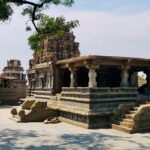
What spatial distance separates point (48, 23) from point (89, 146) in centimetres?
757

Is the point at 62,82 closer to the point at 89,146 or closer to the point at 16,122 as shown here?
the point at 16,122

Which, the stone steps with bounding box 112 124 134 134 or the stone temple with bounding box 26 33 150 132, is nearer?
the stone steps with bounding box 112 124 134 134

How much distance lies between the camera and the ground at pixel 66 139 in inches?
490

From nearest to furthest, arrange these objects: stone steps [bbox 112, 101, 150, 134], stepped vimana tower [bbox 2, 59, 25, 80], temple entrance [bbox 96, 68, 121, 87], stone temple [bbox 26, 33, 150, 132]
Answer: stone steps [bbox 112, 101, 150, 134], stone temple [bbox 26, 33, 150, 132], temple entrance [bbox 96, 68, 121, 87], stepped vimana tower [bbox 2, 59, 25, 80]

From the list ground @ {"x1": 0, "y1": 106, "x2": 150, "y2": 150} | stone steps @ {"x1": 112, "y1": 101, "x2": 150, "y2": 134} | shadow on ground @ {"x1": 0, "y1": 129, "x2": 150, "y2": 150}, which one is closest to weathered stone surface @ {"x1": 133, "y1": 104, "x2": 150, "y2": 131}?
stone steps @ {"x1": 112, "y1": 101, "x2": 150, "y2": 134}

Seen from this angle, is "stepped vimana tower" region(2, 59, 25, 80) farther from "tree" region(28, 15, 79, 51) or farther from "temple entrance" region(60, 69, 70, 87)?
"tree" region(28, 15, 79, 51)

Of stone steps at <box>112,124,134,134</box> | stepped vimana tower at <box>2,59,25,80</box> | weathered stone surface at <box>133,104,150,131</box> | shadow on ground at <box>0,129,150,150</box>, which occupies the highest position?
stepped vimana tower at <box>2,59,25,80</box>

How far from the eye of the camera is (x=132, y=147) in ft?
40.4

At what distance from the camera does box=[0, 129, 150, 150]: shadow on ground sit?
40.8 feet

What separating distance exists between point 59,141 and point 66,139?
0.51 meters

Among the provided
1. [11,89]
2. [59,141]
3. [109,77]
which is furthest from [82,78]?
[11,89]

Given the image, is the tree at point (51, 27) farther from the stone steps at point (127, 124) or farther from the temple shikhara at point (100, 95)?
the stone steps at point (127, 124)

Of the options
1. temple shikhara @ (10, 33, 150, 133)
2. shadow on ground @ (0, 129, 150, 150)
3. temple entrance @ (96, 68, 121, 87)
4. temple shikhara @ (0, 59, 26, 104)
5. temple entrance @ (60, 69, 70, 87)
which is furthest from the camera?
temple shikhara @ (0, 59, 26, 104)

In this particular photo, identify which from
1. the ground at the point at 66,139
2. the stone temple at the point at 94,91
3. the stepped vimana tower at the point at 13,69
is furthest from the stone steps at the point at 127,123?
the stepped vimana tower at the point at 13,69
